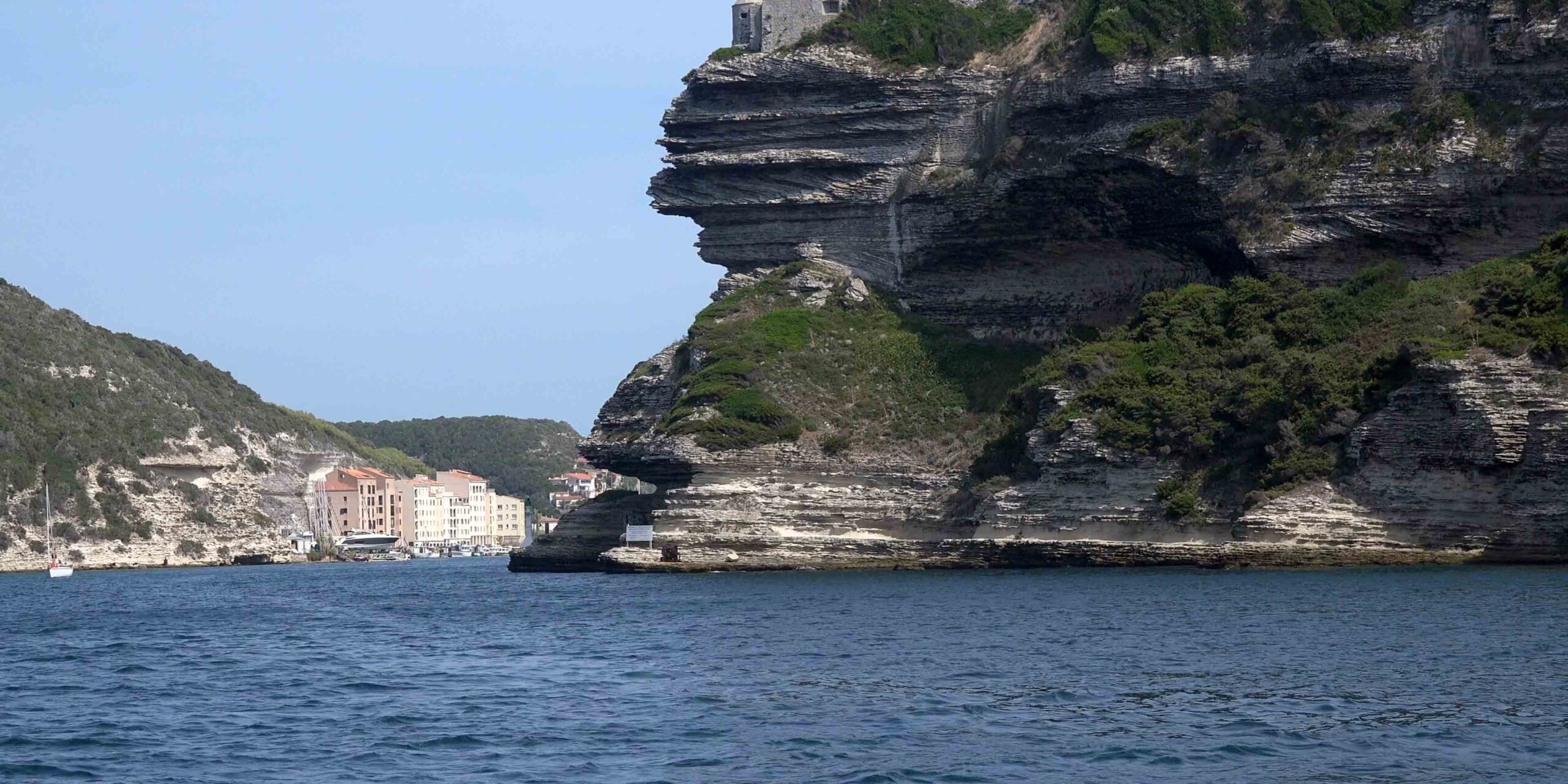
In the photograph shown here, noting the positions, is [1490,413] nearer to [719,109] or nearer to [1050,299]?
[1050,299]

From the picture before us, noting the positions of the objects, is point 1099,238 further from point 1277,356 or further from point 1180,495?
point 1180,495

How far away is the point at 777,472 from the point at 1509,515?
2291 centimetres

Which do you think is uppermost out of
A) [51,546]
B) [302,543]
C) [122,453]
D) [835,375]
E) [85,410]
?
[85,410]

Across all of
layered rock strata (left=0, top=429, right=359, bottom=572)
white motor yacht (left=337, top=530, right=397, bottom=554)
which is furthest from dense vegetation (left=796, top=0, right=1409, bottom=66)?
white motor yacht (left=337, top=530, right=397, bottom=554)

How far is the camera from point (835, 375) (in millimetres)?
72250

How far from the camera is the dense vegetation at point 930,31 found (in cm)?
7812

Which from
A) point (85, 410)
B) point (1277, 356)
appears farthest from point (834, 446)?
point (85, 410)

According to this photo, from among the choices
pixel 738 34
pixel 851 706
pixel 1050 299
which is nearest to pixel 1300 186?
pixel 1050 299

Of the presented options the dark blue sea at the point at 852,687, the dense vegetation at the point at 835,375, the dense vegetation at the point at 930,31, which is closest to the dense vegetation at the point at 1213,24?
the dense vegetation at the point at 930,31

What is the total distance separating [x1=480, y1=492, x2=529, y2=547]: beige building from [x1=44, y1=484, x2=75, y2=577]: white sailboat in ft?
→ 236

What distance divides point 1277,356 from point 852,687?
1255 inches

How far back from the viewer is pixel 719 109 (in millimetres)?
79188

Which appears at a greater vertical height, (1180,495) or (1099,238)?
(1099,238)

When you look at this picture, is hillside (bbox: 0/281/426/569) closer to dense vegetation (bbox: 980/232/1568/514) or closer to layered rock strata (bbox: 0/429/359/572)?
layered rock strata (bbox: 0/429/359/572)
